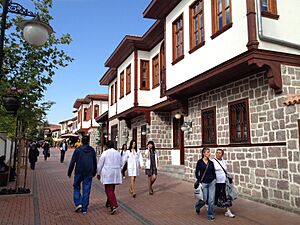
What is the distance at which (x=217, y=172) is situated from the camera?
22.7 feet

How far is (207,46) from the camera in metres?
9.87

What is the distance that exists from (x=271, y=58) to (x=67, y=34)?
6451 millimetres

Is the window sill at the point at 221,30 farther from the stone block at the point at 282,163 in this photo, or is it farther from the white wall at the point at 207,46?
the stone block at the point at 282,163

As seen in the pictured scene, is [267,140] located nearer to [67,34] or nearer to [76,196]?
[76,196]

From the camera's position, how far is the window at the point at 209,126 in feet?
35.5

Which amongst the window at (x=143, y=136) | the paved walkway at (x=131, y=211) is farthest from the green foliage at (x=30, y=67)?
the window at (x=143, y=136)

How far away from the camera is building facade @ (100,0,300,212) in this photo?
779 cm

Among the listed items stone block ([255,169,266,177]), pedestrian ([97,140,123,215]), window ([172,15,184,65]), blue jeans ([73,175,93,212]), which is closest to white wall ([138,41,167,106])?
window ([172,15,184,65])

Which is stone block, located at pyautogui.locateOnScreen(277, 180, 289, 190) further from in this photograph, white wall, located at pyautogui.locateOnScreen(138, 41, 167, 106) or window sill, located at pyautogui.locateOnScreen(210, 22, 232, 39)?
white wall, located at pyautogui.locateOnScreen(138, 41, 167, 106)

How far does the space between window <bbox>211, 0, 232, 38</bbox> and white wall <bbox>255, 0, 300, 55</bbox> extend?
109cm

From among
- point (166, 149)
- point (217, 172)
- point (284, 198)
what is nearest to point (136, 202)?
point (217, 172)

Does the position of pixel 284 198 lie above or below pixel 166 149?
below

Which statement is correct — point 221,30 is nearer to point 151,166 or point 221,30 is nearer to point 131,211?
point 151,166

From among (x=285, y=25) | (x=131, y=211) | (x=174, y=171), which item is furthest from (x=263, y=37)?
(x=174, y=171)
